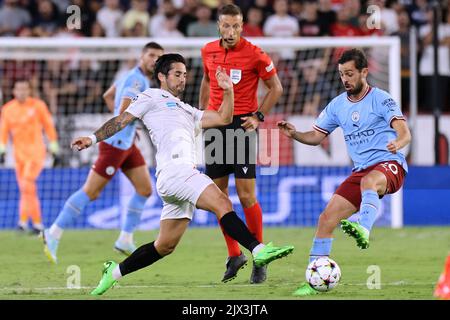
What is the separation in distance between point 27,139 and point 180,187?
24.8ft

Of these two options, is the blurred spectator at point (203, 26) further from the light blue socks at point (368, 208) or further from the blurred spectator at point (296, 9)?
the light blue socks at point (368, 208)

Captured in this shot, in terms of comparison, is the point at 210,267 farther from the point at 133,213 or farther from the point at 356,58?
the point at 356,58

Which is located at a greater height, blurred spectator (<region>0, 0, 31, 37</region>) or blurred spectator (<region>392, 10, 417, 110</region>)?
blurred spectator (<region>0, 0, 31, 37</region>)

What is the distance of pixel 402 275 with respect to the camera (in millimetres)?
10602

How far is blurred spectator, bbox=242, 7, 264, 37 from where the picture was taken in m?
18.5

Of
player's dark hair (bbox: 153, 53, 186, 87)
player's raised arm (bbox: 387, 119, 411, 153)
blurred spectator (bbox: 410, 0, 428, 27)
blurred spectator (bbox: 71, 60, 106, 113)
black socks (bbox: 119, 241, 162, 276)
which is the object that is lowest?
black socks (bbox: 119, 241, 162, 276)

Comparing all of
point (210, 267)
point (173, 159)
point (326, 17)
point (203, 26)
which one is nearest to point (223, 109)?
point (173, 159)

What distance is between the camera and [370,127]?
9.60 meters

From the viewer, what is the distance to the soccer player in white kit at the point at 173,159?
29.2 ft

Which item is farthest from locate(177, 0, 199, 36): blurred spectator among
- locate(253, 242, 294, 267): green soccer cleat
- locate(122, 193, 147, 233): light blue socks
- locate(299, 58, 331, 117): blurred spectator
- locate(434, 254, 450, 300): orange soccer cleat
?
locate(434, 254, 450, 300): orange soccer cleat

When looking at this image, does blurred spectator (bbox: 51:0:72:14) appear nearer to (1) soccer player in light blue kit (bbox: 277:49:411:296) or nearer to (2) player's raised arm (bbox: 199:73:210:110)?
(2) player's raised arm (bbox: 199:73:210:110)

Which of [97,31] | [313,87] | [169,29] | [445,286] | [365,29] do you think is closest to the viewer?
[445,286]

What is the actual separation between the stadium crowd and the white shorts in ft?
27.8

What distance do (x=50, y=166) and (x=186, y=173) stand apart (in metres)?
8.70
